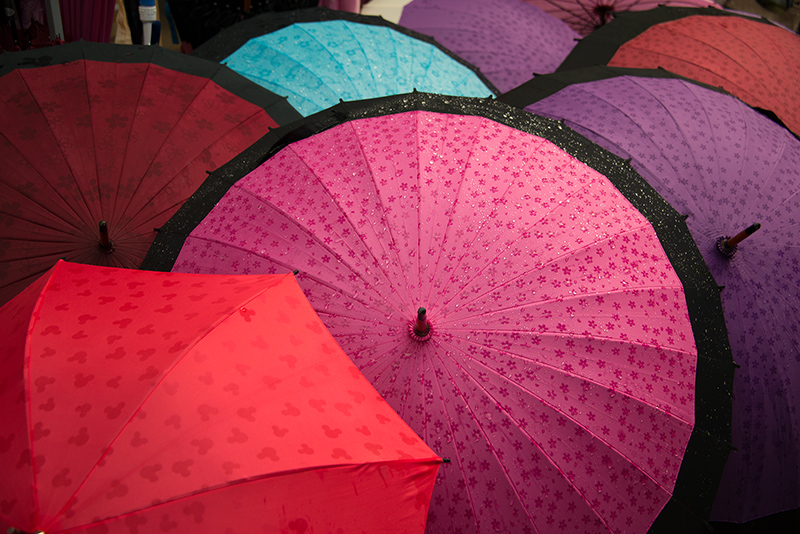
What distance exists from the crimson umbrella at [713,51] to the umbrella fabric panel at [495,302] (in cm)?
174

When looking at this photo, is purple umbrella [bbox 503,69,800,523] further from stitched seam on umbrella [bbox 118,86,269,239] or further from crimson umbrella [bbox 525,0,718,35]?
crimson umbrella [bbox 525,0,718,35]

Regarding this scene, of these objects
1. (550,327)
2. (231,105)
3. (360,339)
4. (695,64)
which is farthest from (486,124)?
(695,64)

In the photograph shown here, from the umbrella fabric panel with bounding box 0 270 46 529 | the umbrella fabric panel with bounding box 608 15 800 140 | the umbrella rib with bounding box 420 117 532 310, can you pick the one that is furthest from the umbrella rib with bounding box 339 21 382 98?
the umbrella fabric panel with bounding box 0 270 46 529

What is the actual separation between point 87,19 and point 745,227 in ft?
13.2

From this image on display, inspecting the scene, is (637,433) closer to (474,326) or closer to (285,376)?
(474,326)

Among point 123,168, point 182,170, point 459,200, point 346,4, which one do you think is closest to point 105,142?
point 123,168

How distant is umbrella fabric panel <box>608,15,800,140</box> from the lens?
128 inches

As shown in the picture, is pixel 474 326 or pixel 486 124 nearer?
pixel 474 326

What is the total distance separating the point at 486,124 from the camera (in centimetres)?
222

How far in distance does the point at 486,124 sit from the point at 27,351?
5.50 feet

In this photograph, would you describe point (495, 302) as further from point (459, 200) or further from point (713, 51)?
point (713, 51)

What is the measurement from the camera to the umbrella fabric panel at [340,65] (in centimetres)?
304

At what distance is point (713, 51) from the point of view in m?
3.39

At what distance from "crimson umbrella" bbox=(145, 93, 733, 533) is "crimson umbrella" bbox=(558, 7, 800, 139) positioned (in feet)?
5.23
